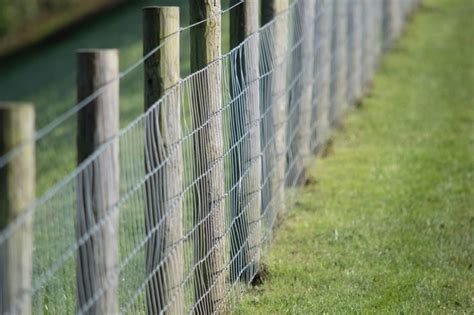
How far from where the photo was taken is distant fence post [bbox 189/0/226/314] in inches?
246

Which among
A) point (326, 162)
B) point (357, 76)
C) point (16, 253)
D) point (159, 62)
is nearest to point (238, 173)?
point (159, 62)

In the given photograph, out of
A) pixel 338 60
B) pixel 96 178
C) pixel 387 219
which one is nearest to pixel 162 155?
pixel 96 178

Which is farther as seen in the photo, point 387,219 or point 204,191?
point 387,219

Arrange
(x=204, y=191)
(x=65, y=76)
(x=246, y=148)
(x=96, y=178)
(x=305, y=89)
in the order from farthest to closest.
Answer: (x=65, y=76) < (x=305, y=89) < (x=246, y=148) < (x=204, y=191) < (x=96, y=178)

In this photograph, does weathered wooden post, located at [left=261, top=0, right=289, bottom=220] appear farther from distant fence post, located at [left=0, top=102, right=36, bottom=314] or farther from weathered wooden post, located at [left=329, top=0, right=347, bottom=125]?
distant fence post, located at [left=0, top=102, right=36, bottom=314]

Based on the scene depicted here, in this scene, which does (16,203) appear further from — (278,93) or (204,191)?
(278,93)

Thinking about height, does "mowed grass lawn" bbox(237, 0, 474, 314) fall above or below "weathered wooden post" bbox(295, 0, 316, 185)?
below

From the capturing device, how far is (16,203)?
395 centimetres

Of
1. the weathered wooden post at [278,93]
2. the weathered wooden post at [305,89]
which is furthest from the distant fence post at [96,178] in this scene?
the weathered wooden post at [305,89]

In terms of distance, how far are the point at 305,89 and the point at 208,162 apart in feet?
13.1

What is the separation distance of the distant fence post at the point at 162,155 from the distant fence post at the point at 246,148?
4.45ft

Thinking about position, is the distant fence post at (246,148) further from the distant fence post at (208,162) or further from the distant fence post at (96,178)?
the distant fence post at (96,178)

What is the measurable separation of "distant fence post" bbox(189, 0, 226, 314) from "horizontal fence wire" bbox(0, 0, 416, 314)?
1 cm

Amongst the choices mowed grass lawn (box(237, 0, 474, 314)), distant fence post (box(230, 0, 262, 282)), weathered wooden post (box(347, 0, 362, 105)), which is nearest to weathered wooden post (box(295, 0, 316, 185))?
mowed grass lawn (box(237, 0, 474, 314))
